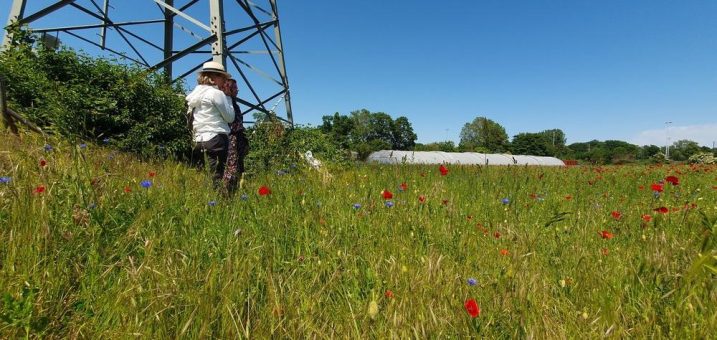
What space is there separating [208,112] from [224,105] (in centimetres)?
19

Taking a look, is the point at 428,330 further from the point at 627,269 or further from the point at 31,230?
the point at 31,230

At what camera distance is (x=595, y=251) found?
1.74m

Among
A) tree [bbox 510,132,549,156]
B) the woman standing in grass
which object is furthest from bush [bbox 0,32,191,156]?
tree [bbox 510,132,549,156]

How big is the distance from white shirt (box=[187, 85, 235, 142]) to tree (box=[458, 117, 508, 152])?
78.1 metres

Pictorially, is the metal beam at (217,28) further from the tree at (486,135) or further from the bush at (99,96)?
the tree at (486,135)

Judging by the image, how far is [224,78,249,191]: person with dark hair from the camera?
338cm

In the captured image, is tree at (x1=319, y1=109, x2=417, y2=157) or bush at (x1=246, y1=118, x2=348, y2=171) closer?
bush at (x1=246, y1=118, x2=348, y2=171)

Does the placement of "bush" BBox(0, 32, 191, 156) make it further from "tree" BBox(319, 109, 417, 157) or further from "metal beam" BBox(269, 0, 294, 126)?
"tree" BBox(319, 109, 417, 157)

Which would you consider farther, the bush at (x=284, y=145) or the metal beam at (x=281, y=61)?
the metal beam at (x=281, y=61)

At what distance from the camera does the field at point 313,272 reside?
0.99 m

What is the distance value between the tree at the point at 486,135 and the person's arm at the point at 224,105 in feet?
256

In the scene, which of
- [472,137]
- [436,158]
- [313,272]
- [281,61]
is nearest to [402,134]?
[472,137]

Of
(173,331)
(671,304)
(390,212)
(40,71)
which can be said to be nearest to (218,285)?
(173,331)

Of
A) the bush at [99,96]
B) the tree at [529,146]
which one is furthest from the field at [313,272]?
the tree at [529,146]
